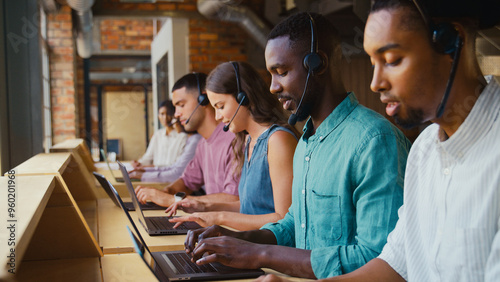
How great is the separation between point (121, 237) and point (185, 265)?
0.64 m

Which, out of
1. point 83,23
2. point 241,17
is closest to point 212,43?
point 241,17

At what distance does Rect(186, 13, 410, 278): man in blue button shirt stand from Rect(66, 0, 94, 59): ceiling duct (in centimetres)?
428

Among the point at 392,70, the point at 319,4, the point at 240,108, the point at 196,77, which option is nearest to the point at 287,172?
the point at 240,108

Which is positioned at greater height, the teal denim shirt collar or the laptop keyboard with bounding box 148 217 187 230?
the teal denim shirt collar

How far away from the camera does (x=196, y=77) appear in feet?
11.3

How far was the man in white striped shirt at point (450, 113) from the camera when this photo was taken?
0.87 meters

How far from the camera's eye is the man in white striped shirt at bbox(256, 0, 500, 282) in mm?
868

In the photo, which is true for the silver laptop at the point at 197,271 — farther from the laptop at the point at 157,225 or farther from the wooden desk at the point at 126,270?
the laptop at the point at 157,225

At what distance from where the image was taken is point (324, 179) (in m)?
1.39

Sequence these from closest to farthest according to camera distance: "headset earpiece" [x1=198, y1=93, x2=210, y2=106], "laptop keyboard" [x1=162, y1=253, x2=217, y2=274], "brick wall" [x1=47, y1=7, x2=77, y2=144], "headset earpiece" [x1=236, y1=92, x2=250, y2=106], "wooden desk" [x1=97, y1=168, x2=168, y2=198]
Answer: "laptop keyboard" [x1=162, y1=253, x2=217, y2=274] < "headset earpiece" [x1=236, y1=92, x2=250, y2=106] < "wooden desk" [x1=97, y1=168, x2=168, y2=198] < "headset earpiece" [x1=198, y1=93, x2=210, y2=106] < "brick wall" [x1=47, y1=7, x2=77, y2=144]

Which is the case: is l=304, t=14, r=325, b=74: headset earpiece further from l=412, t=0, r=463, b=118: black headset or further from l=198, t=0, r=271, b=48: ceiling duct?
l=198, t=0, r=271, b=48: ceiling duct

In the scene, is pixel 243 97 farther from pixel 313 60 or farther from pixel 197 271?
pixel 197 271

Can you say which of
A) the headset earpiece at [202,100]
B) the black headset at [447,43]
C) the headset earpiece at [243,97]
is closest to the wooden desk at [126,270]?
the black headset at [447,43]

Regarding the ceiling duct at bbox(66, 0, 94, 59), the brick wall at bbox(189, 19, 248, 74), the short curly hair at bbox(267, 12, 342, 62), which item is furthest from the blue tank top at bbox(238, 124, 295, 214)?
the brick wall at bbox(189, 19, 248, 74)
